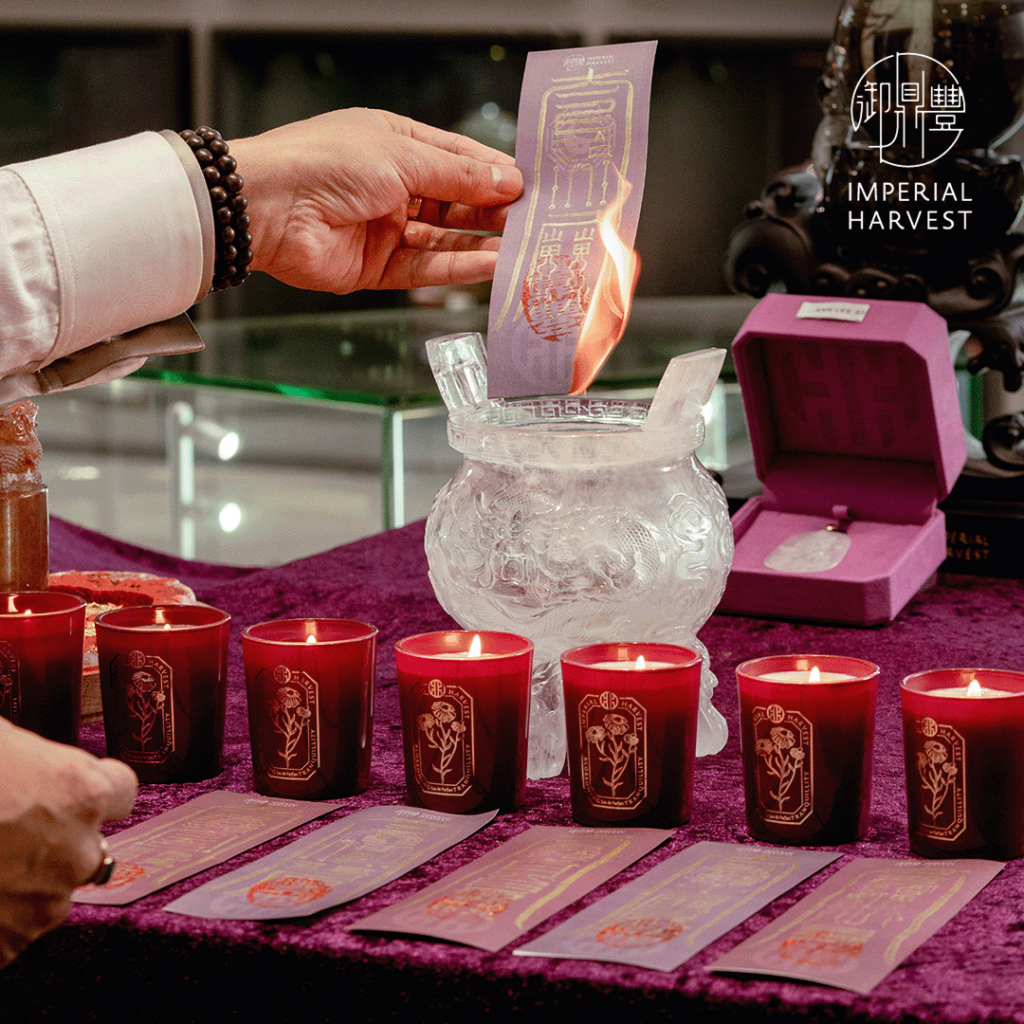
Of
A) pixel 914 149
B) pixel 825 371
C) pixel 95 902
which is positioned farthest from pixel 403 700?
pixel 914 149

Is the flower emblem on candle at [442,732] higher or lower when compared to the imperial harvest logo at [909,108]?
lower

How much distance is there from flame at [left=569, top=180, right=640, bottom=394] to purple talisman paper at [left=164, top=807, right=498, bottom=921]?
37 centimetres

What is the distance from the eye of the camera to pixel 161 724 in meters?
1.00

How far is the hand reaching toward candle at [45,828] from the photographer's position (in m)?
0.67

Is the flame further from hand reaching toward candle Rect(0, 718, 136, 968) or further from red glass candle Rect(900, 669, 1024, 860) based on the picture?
hand reaching toward candle Rect(0, 718, 136, 968)

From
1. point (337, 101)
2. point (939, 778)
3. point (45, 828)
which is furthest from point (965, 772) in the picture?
point (337, 101)

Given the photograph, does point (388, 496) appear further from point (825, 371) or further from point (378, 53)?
point (378, 53)

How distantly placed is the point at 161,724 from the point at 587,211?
52 centimetres

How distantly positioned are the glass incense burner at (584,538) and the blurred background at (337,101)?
3416mm

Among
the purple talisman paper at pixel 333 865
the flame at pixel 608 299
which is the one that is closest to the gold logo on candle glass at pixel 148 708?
the purple talisman paper at pixel 333 865

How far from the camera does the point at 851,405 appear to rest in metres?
1.60

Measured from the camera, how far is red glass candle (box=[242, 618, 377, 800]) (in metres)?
0.96

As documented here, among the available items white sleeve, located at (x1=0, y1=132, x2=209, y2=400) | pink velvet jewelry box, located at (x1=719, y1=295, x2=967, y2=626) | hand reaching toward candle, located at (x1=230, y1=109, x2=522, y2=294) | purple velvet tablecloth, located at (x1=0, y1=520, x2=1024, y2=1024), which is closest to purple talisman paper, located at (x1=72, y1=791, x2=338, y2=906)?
purple velvet tablecloth, located at (x1=0, y1=520, x2=1024, y2=1024)

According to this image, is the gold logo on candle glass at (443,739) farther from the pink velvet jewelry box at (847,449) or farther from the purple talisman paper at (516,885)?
the pink velvet jewelry box at (847,449)
